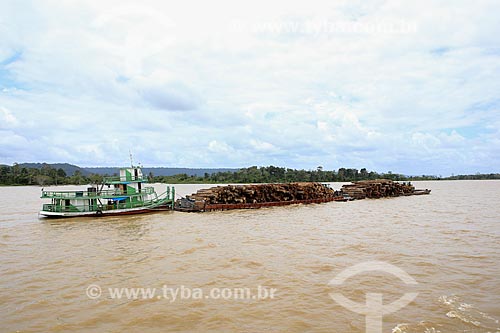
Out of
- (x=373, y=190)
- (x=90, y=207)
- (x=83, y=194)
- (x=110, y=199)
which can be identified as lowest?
(x=90, y=207)

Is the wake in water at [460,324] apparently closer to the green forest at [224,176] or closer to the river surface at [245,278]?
the river surface at [245,278]

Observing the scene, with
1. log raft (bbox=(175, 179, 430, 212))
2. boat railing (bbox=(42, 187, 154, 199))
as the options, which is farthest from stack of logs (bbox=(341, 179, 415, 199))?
boat railing (bbox=(42, 187, 154, 199))

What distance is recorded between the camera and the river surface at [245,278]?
26.2 feet

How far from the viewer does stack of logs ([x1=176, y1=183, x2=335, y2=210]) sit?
34531 mm

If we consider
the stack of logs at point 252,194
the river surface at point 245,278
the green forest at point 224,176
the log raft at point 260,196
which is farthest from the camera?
the green forest at point 224,176

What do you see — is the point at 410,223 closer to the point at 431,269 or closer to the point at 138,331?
the point at 431,269

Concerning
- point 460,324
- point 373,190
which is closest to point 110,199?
point 460,324

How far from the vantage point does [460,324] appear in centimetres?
758

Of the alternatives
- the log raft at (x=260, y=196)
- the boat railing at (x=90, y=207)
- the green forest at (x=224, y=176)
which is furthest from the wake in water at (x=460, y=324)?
the green forest at (x=224, y=176)

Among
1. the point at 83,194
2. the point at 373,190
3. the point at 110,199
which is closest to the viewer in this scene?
the point at 83,194

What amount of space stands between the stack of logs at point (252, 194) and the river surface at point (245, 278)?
1240 centimetres

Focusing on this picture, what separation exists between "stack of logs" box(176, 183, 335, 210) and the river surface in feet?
40.7

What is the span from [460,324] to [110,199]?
100 ft

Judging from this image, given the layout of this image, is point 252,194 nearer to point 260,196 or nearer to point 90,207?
point 260,196
